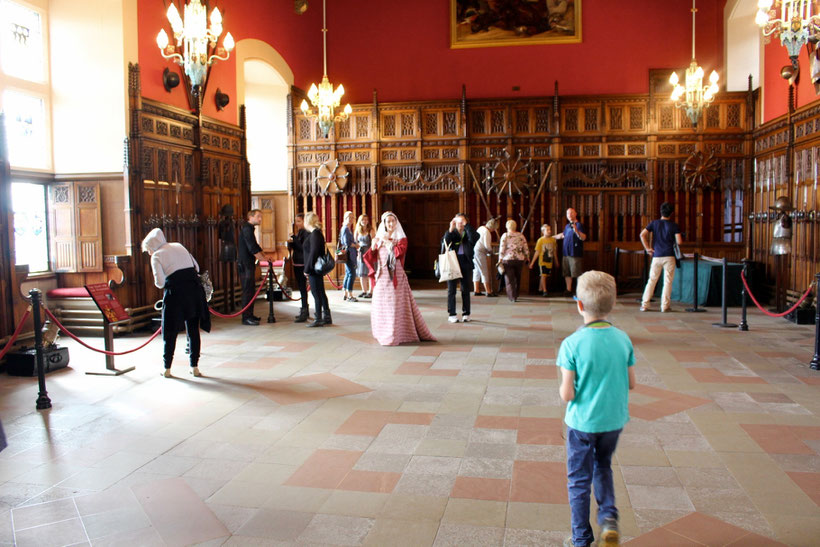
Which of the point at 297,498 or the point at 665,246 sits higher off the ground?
the point at 665,246

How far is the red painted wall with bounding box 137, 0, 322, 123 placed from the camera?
8.53 m

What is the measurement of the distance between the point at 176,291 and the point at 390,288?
2.37m

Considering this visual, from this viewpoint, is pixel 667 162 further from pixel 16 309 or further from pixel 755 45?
pixel 16 309

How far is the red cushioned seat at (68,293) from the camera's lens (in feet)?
25.8

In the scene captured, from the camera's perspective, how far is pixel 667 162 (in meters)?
12.3

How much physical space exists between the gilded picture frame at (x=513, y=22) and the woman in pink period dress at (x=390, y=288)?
305 inches

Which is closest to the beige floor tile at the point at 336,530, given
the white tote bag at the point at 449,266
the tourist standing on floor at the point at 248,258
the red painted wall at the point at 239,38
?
the white tote bag at the point at 449,266

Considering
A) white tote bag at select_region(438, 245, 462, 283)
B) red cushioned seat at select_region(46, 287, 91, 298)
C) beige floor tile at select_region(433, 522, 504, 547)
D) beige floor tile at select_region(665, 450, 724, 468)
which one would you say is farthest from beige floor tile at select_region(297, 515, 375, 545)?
red cushioned seat at select_region(46, 287, 91, 298)

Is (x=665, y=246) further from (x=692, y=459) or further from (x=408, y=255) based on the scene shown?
(x=408, y=255)

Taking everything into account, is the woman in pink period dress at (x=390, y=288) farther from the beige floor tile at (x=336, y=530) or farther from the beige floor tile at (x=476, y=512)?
the beige floor tile at (x=336, y=530)

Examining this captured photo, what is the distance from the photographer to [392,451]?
3.96m

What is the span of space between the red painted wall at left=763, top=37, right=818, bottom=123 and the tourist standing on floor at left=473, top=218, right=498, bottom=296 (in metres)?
5.07

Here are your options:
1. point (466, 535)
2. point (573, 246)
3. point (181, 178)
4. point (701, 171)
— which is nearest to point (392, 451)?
point (466, 535)

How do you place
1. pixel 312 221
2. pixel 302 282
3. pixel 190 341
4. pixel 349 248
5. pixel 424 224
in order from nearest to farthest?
pixel 190 341
pixel 312 221
pixel 302 282
pixel 349 248
pixel 424 224
